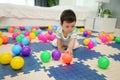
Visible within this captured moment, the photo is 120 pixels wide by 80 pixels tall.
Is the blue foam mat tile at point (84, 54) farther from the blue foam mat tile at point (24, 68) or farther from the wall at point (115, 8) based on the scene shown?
the wall at point (115, 8)

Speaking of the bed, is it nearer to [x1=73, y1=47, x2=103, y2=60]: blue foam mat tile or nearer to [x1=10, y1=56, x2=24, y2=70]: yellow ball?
[x1=73, y1=47, x2=103, y2=60]: blue foam mat tile

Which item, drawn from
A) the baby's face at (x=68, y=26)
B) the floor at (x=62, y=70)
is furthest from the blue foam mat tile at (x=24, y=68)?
the baby's face at (x=68, y=26)

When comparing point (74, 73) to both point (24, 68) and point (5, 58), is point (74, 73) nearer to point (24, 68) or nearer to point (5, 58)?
point (24, 68)

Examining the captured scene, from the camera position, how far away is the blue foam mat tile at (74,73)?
0.97 metres

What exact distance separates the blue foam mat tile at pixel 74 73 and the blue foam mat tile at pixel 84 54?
0.72 ft

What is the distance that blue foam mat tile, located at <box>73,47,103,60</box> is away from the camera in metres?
1.35

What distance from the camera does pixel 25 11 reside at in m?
2.43

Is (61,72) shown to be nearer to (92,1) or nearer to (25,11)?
→ (25,11)

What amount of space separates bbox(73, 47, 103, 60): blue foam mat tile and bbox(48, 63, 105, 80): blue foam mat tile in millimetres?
220

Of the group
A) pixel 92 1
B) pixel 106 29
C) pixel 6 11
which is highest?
pixel 92 1

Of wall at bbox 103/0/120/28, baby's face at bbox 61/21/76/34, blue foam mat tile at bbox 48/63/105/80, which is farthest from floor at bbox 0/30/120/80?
wall at bbox 103/0/120/28

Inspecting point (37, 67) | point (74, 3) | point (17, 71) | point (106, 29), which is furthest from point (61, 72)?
point (74, 3)

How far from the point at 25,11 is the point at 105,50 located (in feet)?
5.04

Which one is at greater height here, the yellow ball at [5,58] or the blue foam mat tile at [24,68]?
the yellow ball at [5,58]
